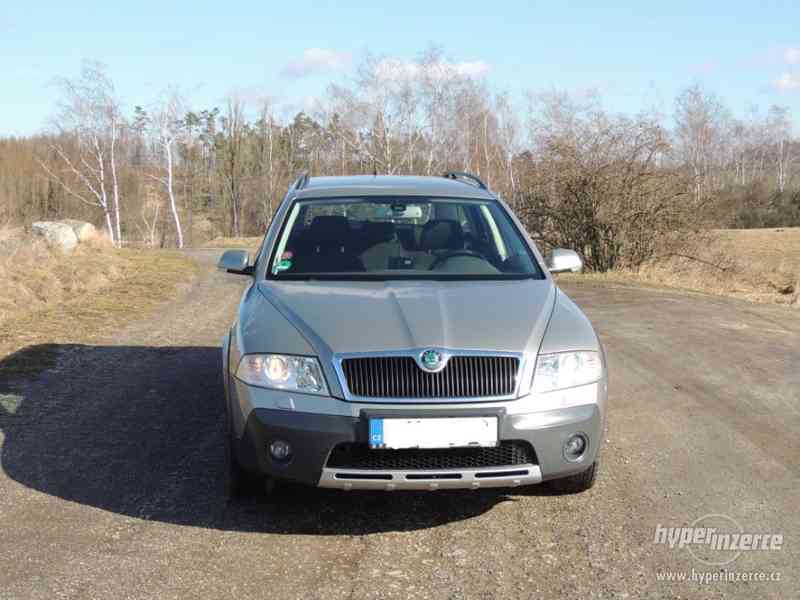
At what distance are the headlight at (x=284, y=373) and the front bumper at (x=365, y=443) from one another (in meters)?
0.11

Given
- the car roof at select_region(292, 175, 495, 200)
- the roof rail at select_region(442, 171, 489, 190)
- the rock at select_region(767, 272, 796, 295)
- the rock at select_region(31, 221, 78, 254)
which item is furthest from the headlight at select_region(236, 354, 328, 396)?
the rock at select_region(767, 272, 796, 295)

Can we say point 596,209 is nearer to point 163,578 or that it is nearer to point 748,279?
point 748,279

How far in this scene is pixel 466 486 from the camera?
396cm

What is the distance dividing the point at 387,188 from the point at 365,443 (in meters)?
2.49

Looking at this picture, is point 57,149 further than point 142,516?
Yes

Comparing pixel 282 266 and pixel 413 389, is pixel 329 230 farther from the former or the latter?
pixel 413 389

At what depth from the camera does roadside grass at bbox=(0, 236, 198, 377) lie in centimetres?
938

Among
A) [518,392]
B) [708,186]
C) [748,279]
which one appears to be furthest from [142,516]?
[748,279]

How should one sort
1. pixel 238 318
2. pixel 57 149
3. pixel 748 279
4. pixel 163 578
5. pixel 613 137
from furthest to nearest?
pixel 57 149
pixel 748 279
pixel 613 137
pixel 238 318
pixel 163 578

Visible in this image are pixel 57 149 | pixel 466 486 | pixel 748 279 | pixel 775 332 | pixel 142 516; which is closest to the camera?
pixel 466 486

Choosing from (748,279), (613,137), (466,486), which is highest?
(613,137)

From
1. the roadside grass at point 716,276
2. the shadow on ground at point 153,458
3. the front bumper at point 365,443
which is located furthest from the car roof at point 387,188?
the roadside grass at point 716,276

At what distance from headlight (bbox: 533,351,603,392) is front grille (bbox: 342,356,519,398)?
15 centimetres

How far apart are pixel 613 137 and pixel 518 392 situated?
15610mm
